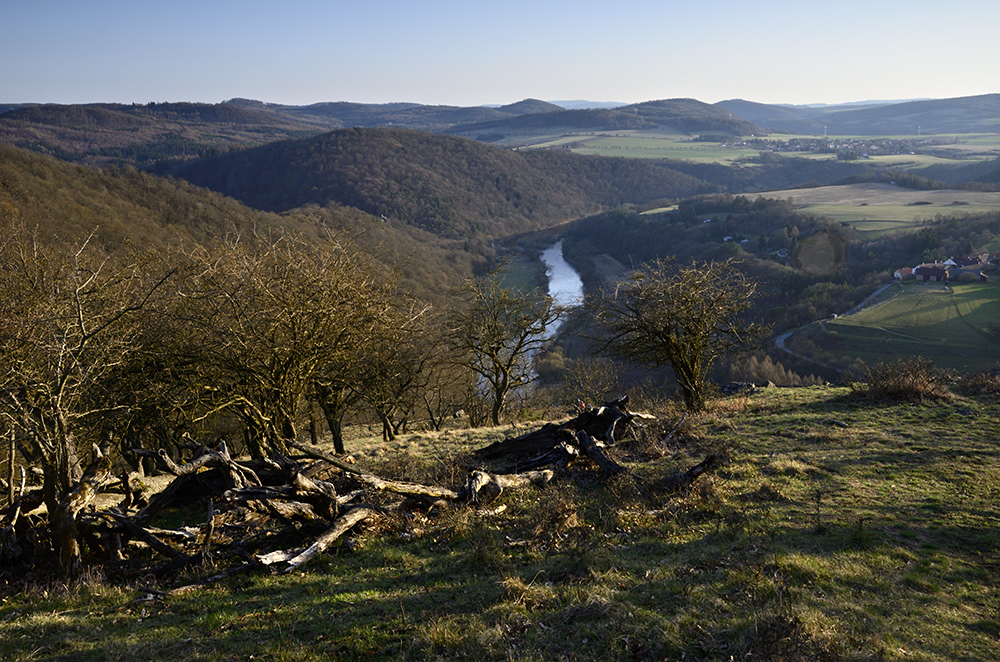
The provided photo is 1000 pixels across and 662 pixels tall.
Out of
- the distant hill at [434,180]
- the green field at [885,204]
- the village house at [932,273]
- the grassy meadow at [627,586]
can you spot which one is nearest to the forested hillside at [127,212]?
the grassy meadow at [627,586]

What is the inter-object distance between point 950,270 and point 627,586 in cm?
8043

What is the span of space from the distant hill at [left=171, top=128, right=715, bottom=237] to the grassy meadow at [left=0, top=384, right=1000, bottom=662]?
115260 millimetres

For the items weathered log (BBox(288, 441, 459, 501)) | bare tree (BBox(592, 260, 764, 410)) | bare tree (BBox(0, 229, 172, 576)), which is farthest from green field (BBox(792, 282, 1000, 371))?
bare tree (BBox(0, 229, 172, 576))

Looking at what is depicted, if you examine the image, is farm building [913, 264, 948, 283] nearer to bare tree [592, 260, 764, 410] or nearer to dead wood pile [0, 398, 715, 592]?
bare tree [592, 260, 764, 410]

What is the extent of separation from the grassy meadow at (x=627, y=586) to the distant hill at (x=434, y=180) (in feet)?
378

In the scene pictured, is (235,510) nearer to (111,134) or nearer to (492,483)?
(492,483)

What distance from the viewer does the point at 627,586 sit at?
5633 mm

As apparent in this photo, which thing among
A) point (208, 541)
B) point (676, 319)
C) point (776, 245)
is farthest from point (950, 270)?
point (208, 541)

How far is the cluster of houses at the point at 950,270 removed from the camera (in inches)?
2514

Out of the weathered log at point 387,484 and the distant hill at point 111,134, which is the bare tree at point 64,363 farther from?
the distant hill at point 111,134

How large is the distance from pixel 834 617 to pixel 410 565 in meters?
4.28

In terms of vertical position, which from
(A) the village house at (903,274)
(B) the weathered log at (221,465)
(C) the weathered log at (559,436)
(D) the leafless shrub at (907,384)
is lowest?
(A) the village house at (903,274)

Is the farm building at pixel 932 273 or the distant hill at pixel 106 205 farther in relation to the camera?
the farm building at pixel 932 273

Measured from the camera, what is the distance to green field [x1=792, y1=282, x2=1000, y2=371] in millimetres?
47844
